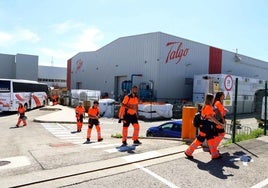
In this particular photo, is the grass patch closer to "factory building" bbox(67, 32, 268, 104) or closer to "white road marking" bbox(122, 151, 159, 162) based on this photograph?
"white road marking" bbox(122, 151, 159, 162)

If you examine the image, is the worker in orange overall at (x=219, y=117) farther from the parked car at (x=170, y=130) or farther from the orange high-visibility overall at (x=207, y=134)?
the parked car at (x=170, y=130)

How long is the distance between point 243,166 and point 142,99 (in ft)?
97.1

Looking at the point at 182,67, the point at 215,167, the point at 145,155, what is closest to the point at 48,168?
the point at 145,155

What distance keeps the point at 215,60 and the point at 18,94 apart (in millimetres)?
27158

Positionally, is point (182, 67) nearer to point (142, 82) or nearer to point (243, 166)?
point (142, 82)

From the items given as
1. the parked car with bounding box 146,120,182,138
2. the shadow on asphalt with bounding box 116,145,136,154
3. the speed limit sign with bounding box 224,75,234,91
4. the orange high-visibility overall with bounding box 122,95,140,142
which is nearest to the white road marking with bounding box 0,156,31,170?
the shadow on asphalt with bounding box 116,145,136,154

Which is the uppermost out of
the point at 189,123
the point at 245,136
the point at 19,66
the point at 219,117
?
the point at 19,66

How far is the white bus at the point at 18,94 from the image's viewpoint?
29109 mm

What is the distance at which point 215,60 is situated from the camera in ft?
146

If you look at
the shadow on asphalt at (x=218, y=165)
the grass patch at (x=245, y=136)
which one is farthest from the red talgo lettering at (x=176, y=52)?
the shadow on asphalt at (x=218, y=165)

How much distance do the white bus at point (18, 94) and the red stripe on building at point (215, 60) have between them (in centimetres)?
2311

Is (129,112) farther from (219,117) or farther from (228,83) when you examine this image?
(228,83)

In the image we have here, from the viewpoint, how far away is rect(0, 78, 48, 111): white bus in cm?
2911

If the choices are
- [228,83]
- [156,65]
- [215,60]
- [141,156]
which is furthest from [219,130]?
[215,60]
